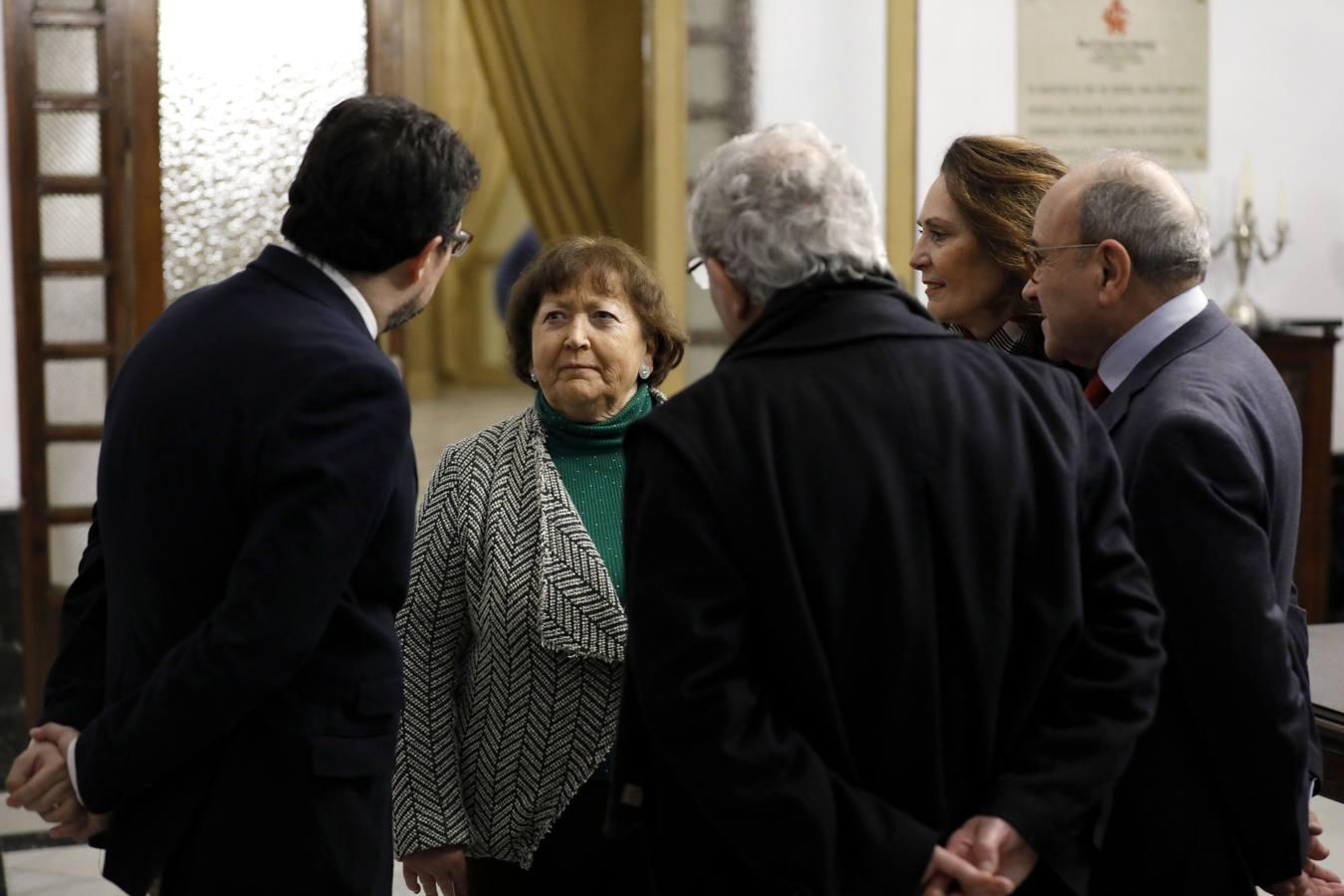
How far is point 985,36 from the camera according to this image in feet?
18.1

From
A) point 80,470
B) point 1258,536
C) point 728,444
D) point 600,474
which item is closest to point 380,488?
point 728,444

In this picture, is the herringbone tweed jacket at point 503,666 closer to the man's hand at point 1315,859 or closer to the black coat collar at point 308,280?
the black coat collar at point 308,280

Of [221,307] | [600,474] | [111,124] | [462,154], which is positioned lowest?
[600,474]

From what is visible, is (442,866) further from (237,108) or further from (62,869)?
(237,108)

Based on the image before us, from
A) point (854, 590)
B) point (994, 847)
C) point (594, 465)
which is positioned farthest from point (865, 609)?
point (594, 465)

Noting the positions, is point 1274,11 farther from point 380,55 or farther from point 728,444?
point 728,444

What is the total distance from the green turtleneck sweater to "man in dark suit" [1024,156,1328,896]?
786mm

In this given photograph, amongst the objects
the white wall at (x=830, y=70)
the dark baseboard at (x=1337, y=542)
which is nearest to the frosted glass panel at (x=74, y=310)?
the white wall at (x=830, y=70)

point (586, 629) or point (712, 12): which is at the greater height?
point (712, 12)

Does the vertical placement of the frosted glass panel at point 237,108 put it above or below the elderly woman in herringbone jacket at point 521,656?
above

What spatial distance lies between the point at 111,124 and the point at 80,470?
A: 1096 mm

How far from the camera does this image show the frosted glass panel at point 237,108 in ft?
16.4

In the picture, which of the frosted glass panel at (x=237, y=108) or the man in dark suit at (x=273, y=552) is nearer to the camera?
the man in dark suit at (x=273, y=552)

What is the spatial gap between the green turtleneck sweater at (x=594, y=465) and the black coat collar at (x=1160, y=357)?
2.52ft
